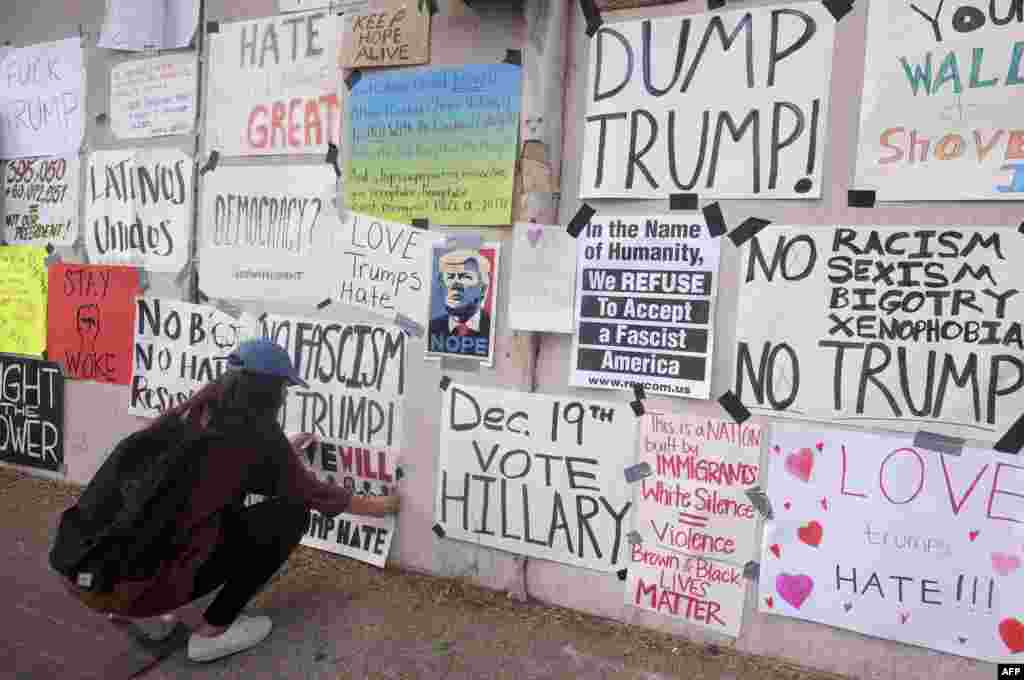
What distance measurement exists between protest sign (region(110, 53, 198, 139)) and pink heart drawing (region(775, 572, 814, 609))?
400 centimetres

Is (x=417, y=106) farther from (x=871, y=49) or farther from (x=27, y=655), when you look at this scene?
(x=27, y=655)

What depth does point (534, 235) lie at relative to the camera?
3.58m

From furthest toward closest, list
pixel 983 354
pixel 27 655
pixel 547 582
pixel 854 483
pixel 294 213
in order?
pixel 294 213
pixel 547 582
pixel 27 655
pixel 854 483
pixel 983 354

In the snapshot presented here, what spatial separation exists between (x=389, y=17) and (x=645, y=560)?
2.87 m

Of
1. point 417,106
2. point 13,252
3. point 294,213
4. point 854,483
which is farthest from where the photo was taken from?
point 13,252

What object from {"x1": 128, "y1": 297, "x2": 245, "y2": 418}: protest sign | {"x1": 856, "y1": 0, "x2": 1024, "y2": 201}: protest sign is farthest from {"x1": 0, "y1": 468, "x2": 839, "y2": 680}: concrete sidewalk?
{"x1": 856, "y1": 0, "x2": 1024, "y2": 201}: protest sign

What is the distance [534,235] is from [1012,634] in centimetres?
236

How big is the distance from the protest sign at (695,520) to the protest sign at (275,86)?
2.37 meters

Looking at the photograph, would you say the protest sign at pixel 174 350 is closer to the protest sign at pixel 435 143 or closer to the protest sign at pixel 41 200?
the protest sign at pixel 41 200

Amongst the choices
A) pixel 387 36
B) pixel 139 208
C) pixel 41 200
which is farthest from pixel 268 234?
pixel 41 200

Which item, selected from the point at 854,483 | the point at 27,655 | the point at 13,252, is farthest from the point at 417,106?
the point at 13,252

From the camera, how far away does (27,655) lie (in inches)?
134

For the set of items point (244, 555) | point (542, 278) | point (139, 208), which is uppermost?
point (139, 208)

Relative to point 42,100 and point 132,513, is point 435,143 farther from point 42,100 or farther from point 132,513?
point 42,100
